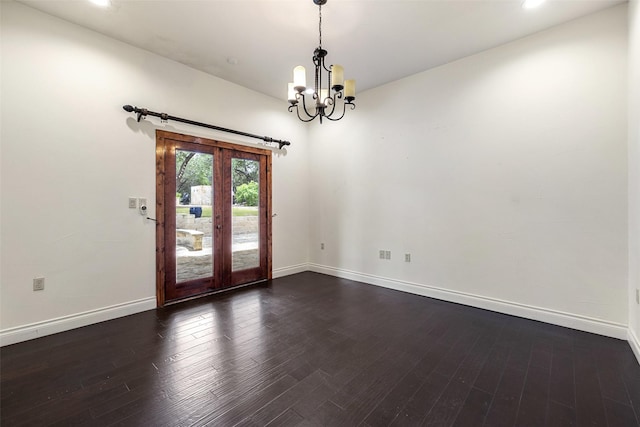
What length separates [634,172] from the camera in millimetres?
2385

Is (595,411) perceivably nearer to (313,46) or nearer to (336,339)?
(336,339)

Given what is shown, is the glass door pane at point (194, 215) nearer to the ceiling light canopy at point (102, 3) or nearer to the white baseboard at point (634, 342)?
the ceiling light canopy at point (102, 3)

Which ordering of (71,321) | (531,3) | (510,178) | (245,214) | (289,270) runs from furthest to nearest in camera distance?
(289,270)
(245,214)
(510,178)
(71,321)
(531,3)

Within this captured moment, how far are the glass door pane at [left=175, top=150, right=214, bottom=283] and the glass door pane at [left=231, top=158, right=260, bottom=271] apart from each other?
0.40 metres

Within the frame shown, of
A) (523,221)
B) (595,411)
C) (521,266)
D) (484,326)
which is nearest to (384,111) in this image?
(523,221)

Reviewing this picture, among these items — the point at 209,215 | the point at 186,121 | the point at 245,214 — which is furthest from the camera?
the point at 245,214

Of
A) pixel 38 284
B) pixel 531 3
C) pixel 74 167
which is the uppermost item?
pixel 531 3

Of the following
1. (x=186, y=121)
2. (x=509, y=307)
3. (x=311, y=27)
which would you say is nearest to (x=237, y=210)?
(x=186, y=121)

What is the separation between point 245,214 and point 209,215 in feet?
2.05

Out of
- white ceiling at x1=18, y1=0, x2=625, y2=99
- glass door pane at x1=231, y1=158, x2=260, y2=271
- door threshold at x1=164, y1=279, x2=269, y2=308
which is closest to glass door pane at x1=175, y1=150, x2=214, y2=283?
door threshold at x1=164, y1=279, x2=269, y2=308

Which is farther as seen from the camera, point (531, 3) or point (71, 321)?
point (71, 321)

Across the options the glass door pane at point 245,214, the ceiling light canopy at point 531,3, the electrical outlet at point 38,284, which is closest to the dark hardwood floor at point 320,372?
the electrical outlet at point 38,284

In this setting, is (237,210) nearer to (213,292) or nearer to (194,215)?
(194,215)

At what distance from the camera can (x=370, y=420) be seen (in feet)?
5.27
